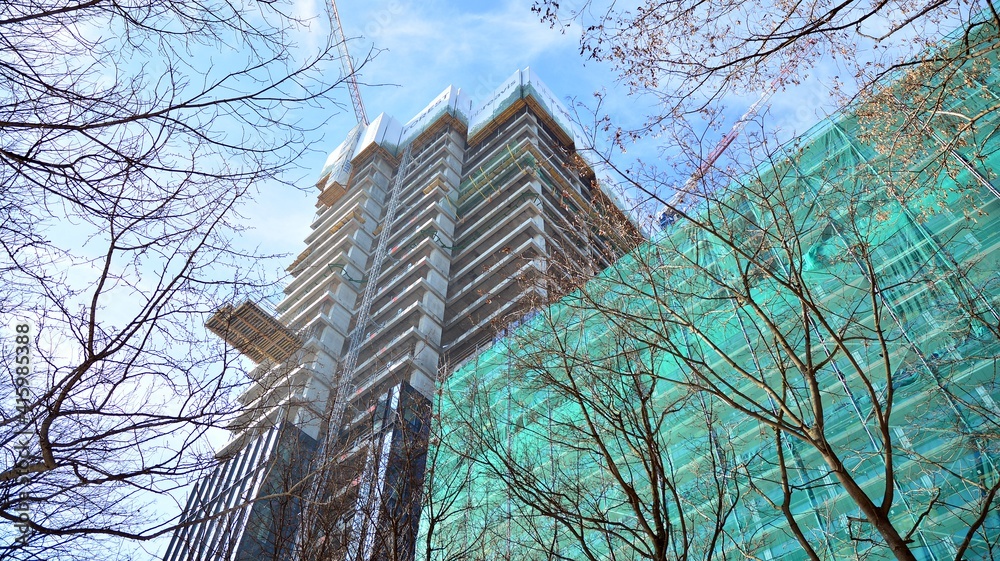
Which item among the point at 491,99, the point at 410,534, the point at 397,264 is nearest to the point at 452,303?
the point at 397,264

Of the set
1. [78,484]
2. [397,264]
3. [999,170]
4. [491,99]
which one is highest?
[491,99]

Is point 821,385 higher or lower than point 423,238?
lower

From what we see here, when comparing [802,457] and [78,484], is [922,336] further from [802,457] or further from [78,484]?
[78,484]

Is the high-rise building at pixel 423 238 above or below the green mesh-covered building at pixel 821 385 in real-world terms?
above

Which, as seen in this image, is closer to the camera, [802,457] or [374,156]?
[802,457]

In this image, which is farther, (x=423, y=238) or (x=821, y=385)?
(x=423, y=238)

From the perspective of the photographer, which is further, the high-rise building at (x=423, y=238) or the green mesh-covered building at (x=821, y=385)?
the high-rise building at (x=423, y=238)

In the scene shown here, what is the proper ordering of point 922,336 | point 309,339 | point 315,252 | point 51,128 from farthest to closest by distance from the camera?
point 315,252 < point 309,339 < point 922,336 < point 51,128

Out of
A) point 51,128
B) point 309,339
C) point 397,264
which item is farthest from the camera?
point 397,264

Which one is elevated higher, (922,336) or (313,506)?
(922,336)

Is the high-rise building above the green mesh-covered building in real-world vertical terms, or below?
above

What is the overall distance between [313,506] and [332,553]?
0.40 meters

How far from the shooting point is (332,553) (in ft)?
16.9

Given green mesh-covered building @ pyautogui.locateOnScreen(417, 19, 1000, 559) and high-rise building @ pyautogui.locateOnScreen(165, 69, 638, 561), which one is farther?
high-rise building @ pyautogui.locateOnScreen(165, 69, 638, 561)
